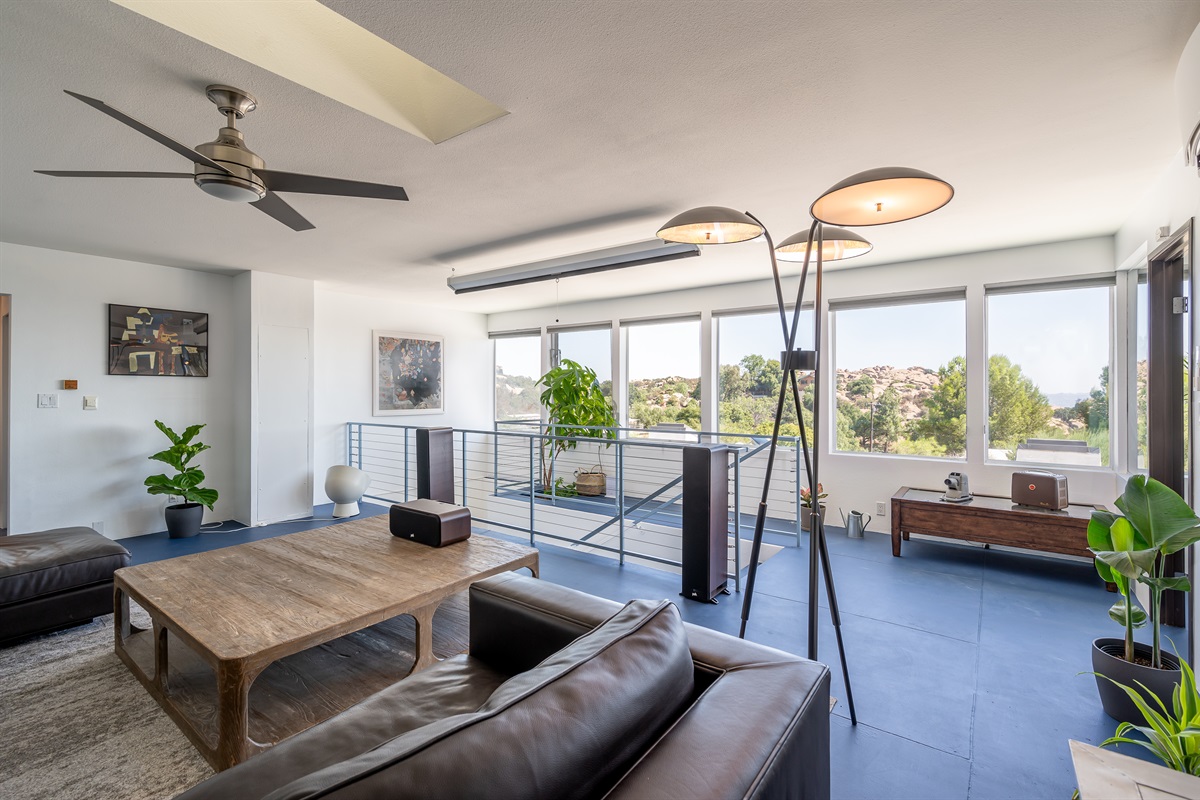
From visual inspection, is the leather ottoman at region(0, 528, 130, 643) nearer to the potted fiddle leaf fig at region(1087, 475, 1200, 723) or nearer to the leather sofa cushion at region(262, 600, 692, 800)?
the leather sofa cushion at region(262, 600, 692, 800)

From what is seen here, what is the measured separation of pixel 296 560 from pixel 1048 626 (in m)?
3.88

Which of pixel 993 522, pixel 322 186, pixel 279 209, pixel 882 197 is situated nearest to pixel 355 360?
pixel 279 209

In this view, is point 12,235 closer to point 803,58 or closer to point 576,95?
point 576,95

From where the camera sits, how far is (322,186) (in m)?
2.22

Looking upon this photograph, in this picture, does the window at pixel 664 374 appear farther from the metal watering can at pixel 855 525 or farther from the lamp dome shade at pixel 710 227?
the lamp dome shade at pixel 710 227

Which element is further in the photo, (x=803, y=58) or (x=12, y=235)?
(x=12, y=235)

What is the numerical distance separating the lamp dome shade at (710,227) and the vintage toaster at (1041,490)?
309cm

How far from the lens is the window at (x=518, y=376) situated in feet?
25.2

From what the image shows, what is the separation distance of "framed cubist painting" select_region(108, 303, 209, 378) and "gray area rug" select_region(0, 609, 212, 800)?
280 cm

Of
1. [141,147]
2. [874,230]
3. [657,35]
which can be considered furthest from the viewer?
A: [874,230]

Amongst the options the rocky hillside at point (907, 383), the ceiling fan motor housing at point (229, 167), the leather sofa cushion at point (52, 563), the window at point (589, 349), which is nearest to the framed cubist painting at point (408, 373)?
the window at point (589, 349)

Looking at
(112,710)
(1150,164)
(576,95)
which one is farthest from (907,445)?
(112,710)

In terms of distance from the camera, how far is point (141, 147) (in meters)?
2.39

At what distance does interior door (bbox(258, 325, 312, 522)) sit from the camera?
5055 millimetres
